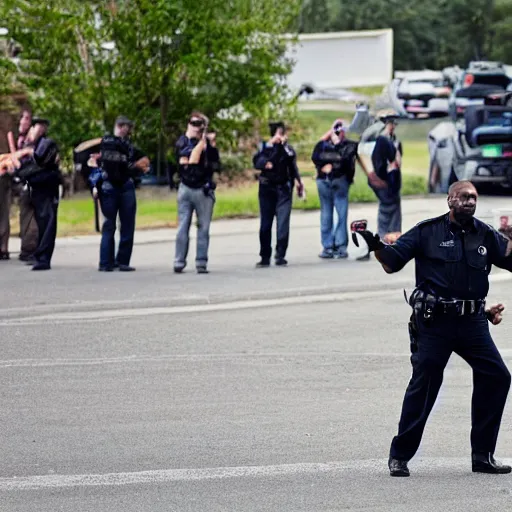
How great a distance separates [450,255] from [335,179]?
10.3 meters

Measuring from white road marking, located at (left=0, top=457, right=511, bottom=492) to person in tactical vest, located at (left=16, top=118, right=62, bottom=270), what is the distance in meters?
9.54

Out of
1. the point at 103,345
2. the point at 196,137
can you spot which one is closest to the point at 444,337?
the point at 103,345

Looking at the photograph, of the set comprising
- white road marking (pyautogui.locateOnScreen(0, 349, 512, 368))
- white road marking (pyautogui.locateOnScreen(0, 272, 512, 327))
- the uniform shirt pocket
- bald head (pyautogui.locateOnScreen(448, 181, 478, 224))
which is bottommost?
white road marking (pyautogui.locateOnScreen(0, 272, 512, 327))

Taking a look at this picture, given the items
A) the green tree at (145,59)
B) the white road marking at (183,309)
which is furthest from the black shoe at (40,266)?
the green tree at (145,59)

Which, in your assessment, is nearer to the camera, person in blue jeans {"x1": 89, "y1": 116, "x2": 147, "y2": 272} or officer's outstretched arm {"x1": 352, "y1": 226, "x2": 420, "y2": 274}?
officer's outstretched arm {"x1": 352, "y1": 226, "x2": 420, "y2": 274}

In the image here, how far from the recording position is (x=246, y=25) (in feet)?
81.8

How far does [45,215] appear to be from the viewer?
17.2m

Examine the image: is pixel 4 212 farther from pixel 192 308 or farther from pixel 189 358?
pixel 189 358

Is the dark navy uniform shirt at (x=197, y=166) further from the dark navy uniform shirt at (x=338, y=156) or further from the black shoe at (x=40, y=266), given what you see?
the black shoe at (x=40, y=266)

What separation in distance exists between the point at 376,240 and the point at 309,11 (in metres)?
40.7

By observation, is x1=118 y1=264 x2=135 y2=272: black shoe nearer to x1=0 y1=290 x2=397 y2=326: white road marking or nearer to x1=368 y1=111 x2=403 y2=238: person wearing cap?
x1=0 y1=290 x2=397 y2=326: white road marking

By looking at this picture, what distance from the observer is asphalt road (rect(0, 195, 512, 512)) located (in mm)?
7504

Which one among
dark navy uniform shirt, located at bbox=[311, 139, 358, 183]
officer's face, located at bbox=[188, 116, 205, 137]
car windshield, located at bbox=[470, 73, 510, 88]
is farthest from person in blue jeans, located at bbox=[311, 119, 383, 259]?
car windshield, located at bbox=[470, 73, 510, 88]

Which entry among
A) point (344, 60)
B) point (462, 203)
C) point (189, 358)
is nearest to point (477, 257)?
point (462, 203)
